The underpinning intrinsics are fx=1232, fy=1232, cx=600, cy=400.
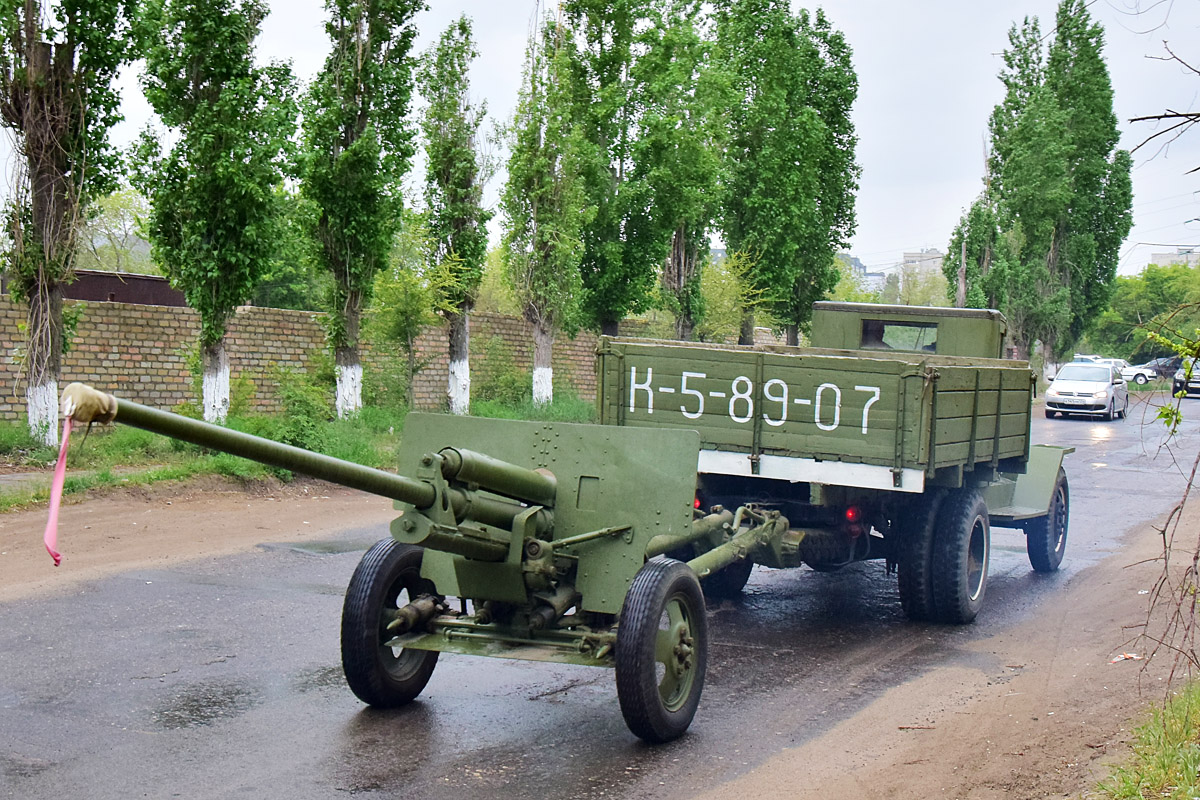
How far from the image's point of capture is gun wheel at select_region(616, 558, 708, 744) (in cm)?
585

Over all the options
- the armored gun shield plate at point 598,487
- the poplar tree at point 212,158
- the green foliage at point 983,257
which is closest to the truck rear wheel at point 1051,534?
the armored gun shield plate at point 598,487

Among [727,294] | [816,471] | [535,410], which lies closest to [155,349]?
A: [535,410]

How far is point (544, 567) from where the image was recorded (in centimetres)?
625

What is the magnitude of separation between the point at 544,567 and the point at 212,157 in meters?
11.6

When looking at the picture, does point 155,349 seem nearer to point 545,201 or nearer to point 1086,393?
point 545,201

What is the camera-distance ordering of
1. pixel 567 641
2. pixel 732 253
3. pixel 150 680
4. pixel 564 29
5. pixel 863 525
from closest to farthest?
1. pixel 567 641
2. pixel 150 680
3. pixel 863 525
4. pixel 564 29
5. pixel 732 253

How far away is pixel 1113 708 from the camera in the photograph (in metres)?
6.64

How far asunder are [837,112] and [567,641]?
31063 mm

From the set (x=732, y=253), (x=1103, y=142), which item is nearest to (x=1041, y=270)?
(x=1103, y=142)

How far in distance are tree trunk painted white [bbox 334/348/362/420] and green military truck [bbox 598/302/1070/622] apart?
37.5 feet

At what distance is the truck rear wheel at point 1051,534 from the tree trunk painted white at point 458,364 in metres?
13.9

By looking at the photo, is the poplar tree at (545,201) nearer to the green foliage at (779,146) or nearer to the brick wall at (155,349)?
the brick wall at (155,349)

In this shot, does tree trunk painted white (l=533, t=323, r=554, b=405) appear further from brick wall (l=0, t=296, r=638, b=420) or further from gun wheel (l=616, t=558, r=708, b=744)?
gun wheel (l=616, t=558, r=708, b=744)

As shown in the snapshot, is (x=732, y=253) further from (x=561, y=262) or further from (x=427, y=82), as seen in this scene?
(x=427, y=82)
